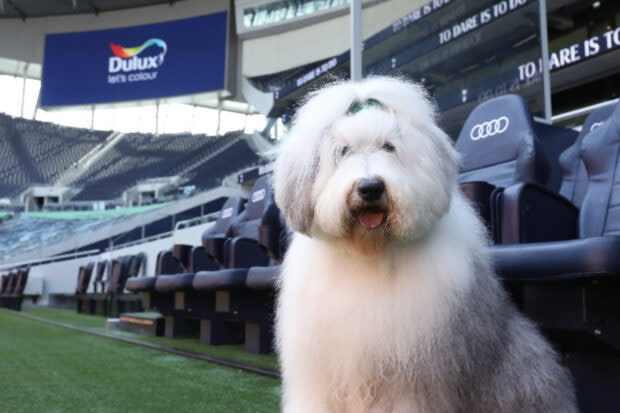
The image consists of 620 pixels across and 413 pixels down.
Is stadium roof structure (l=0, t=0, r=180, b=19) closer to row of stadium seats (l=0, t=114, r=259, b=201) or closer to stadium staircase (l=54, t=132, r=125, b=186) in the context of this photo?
row of stadium seats (l=0, t=114, r=259, b=201)

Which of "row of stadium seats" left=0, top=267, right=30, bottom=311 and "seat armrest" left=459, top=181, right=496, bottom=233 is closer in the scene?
"seat armrest" left=459, top=181, right=496, bottom=233

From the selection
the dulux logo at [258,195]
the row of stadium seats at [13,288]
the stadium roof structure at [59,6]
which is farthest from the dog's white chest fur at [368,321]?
the stadium roof structure at [59,6]

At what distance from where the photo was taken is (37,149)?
24.6 metres

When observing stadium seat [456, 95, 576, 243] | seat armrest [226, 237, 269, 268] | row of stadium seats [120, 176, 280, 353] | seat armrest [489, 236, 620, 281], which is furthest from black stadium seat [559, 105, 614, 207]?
seat armrest [226, 237, 269, 268]

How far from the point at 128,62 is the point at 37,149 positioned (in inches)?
214

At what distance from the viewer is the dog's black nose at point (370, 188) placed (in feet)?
4.05

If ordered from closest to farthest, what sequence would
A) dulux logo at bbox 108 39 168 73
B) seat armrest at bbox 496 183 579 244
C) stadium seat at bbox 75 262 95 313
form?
seat armrest at bbox 496 183 579 244, stadium seat at bbox 75 262 95 313, dulux logo at bbox 108 39 168 73

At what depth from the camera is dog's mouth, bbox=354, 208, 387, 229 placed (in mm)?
1259

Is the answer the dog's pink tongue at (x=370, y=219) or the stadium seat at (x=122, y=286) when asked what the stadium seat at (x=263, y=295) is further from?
the stadium seat at (x=122, y=286)

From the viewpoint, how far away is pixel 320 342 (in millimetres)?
1319

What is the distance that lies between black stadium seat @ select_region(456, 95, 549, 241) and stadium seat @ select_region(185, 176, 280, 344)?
1.00m

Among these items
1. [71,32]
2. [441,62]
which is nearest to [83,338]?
[441,62]

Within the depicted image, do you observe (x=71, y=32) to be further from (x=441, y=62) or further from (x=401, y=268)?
(x=401, y=268)

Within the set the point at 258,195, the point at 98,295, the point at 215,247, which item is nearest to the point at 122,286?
the point at 98,295
